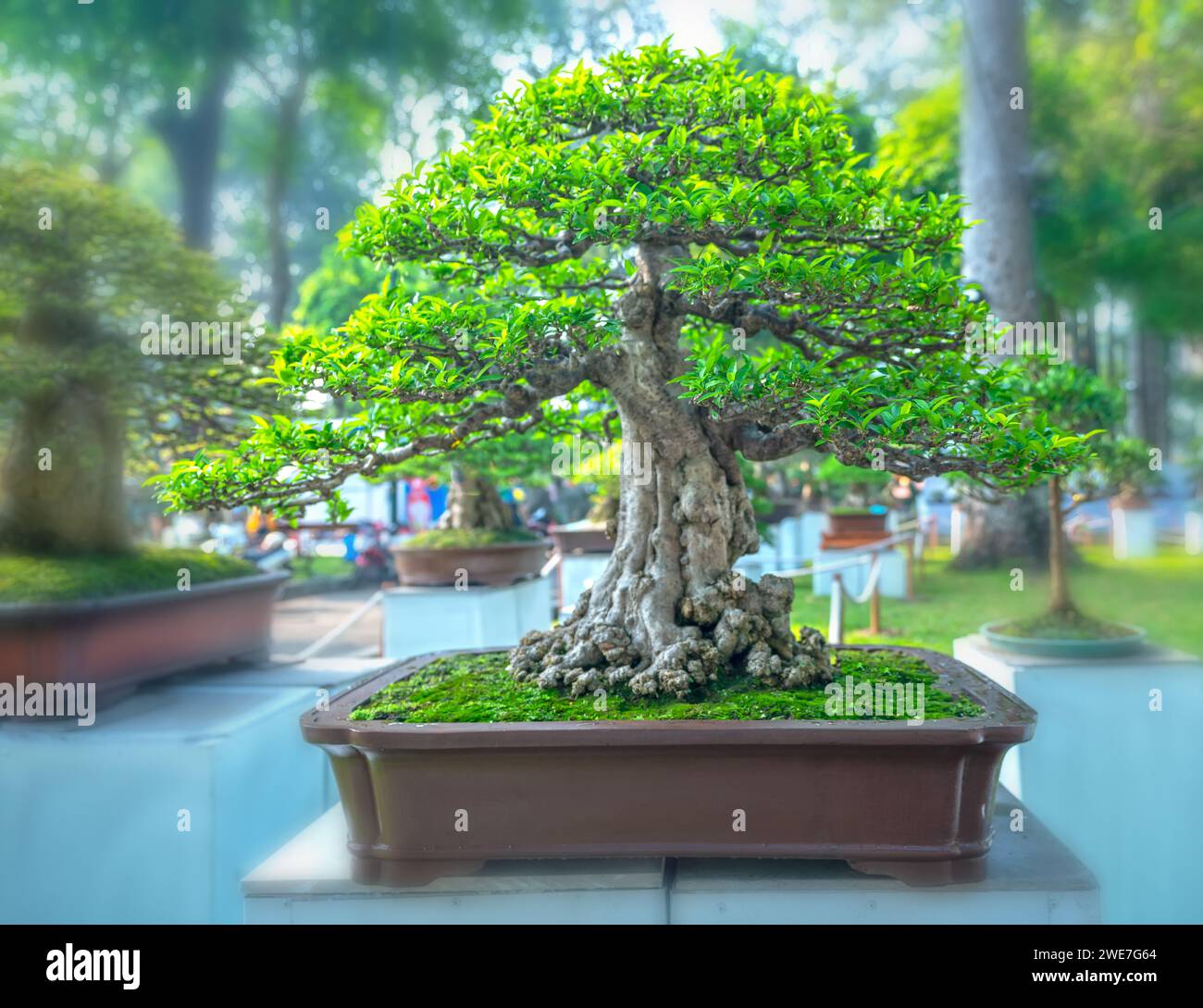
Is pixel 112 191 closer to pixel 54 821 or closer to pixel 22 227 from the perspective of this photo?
pixel 22 227

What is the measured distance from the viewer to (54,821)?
1718mm

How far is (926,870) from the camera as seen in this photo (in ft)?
3.75

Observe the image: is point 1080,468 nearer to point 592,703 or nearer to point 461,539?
point 592,703

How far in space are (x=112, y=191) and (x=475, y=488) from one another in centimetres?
159

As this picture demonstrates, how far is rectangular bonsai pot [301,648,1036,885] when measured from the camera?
1119 millimetres

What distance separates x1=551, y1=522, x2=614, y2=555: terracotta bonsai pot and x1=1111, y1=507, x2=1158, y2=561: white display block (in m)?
2.89

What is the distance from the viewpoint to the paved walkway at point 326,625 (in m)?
4.25

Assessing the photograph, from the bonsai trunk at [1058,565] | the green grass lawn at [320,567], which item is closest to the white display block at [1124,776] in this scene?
the bonsai trunk at [1058,565]

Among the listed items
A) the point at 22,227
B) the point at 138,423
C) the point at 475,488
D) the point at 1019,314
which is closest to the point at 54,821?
the point at 138,423

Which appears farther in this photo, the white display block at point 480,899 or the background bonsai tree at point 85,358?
the background bonsai tree at point 85,358

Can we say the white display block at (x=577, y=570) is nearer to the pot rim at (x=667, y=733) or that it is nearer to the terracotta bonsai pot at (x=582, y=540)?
the terracotta bonsai pot at (x=582, y=540)

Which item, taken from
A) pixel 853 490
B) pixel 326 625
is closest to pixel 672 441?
pixel 326 625

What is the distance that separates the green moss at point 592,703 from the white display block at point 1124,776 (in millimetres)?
491

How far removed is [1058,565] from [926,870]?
1.24 m
